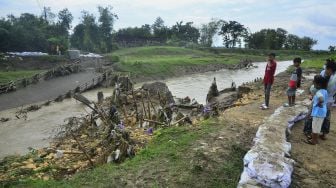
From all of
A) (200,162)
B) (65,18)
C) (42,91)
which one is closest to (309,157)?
(200,162)

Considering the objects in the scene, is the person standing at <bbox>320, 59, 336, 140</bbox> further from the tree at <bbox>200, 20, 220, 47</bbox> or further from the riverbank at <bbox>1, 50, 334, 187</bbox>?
the tree at <bbox>200, 20, 220, 47</bbox>

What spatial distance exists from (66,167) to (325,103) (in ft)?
20.8

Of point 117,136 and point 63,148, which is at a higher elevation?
point 117,136

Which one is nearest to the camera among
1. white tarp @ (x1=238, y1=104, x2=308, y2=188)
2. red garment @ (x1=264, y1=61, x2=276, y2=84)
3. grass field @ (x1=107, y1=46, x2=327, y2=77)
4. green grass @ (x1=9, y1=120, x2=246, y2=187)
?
white tarp @ (x1=238, y1=104, x2=308, y2=188)

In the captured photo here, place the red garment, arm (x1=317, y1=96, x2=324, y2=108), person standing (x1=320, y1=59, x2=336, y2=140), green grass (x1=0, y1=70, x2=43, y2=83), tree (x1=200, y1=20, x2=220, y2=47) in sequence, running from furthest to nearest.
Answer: tree (x1=200, y1=20, x2=220, y2=47)
green grass (x1=0, y1=70, x2=43, y2=83)
the red garment
person standing (x1=320, y1=59, x2=336, y2=140)
arm (x1=317, y1=96, x2=324, y2=108)

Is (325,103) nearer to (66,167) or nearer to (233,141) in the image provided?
(233,141)

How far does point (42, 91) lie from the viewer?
32.0 m

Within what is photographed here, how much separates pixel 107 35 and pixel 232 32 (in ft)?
135

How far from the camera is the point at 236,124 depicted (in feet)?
32.9

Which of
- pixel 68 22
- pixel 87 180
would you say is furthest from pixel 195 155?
pixel 68 22

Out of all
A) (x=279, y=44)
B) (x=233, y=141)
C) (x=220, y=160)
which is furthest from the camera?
(x=279, y=44)

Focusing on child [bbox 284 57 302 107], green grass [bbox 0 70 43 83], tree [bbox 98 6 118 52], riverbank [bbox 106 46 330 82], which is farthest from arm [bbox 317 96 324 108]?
tree [bbox 98 6 118 52]

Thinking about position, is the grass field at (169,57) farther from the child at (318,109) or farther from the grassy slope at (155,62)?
the child at (318,109)

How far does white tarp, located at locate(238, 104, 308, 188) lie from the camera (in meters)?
5.98
